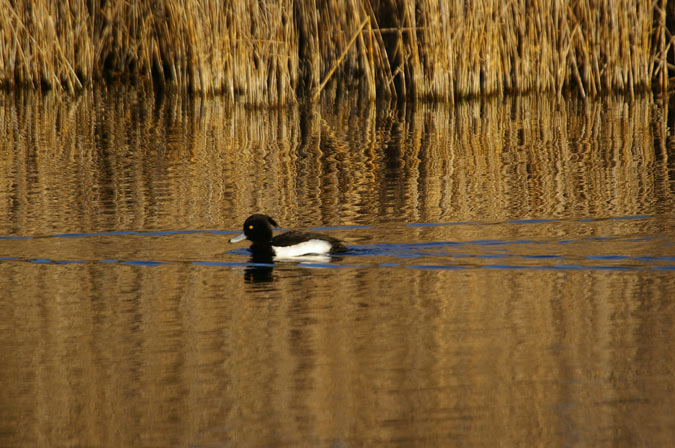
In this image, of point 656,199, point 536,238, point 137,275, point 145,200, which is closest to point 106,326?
point 137,275

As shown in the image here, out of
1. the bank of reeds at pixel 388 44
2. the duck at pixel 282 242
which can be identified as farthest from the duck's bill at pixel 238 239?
the bank of reeds at pixel 388 44

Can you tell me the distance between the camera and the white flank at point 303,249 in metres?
7.16

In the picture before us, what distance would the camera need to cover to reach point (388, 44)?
632 inches

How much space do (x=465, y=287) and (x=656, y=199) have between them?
2767 millimetres

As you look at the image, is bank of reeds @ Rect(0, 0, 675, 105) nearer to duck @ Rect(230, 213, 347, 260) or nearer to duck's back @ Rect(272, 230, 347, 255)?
duck @ Rect(230, 213, 347, 260)

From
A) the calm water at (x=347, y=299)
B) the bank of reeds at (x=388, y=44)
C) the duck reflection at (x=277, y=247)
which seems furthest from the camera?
the bank of reeds at (x=388, y=44)

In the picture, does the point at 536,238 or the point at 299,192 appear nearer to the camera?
the point at 536,238

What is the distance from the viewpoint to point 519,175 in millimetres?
10039

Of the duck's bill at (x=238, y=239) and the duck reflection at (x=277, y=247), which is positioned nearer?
the duck reflection at (x=277, y=247)

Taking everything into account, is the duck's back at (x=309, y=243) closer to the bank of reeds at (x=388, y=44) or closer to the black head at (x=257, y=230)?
the black head at (x=257, y=230)

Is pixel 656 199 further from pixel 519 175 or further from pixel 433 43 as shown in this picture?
pixel 433 43

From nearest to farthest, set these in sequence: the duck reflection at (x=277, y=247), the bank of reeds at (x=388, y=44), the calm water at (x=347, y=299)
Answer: the calm water at (x=347, y=299)
the duck reflection at (x=277, y=247)
the bank of reeds at (x=388, y=44)

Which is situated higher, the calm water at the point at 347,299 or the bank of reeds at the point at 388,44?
the bank of reeds at the point at 388,44

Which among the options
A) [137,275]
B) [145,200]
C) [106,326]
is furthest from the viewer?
[145,200]
